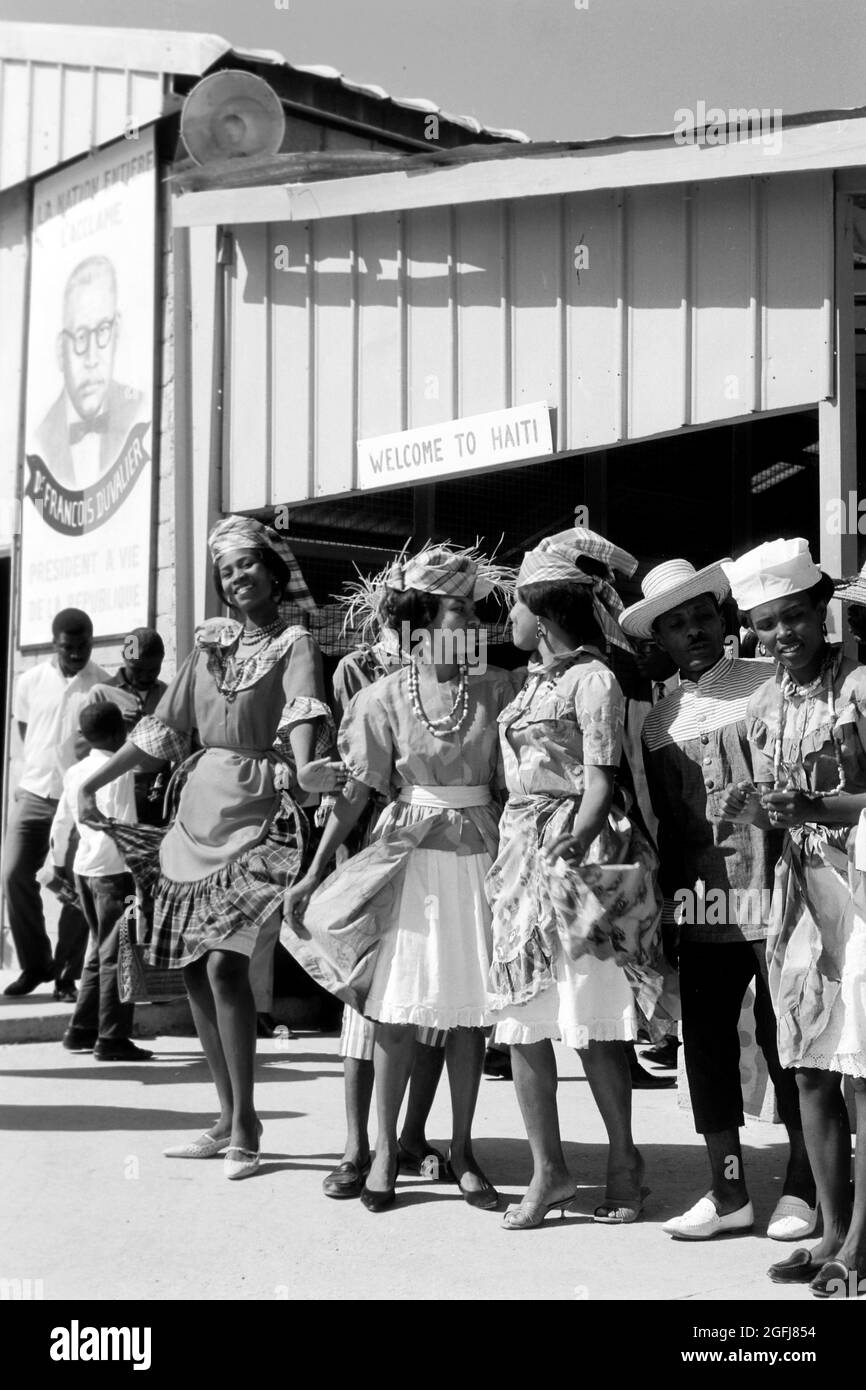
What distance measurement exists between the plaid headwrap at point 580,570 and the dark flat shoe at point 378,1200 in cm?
164

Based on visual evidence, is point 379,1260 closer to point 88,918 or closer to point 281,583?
point 281,583

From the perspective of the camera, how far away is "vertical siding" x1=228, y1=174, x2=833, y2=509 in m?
5.84

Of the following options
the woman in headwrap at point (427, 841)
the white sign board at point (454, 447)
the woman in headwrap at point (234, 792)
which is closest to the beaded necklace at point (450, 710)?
the woman in headwrap at point (427, 841)

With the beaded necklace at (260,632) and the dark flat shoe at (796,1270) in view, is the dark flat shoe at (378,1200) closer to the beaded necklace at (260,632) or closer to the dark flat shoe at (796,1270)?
the dark flat shoe at (796,1270)

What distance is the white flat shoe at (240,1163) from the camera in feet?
15.6

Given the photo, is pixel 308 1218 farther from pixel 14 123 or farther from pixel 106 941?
pixel 14 123

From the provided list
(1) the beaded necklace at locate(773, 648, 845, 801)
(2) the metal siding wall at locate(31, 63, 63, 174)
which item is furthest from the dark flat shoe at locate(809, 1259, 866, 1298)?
(2) the metal siding wall at locate(31, 63, 63, 174)

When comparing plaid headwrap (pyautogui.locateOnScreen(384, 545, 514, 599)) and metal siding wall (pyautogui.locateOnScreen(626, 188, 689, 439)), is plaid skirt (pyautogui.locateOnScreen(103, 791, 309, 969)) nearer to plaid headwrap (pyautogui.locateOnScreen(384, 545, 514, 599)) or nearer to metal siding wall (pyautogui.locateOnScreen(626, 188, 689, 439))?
plaid headwrap (pyautogui.locateOnScreen(384, 545, 514, 599))

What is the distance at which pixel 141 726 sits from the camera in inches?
205

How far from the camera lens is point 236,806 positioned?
4887 millimetres

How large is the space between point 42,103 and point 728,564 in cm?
711

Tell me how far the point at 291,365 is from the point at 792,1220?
16.9 feet

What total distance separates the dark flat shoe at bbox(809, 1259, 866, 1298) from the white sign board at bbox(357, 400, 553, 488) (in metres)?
3.93

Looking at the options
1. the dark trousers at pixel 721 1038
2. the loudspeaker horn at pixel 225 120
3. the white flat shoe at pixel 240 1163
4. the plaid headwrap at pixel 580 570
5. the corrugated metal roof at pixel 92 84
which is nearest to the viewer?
the dark trousers at pixel 721 1038
